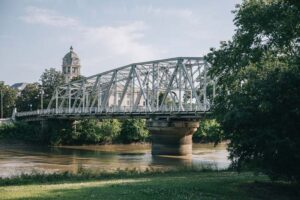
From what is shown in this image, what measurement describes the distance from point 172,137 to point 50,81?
62.5m

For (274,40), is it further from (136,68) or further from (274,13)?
(136,68)

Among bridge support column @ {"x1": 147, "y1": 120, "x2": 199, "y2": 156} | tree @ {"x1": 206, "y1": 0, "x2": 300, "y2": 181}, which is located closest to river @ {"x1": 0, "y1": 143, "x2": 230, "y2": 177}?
A: bridge support column @ {"x1": 147, "y1": 120, "x2": 199, "y2": 156}

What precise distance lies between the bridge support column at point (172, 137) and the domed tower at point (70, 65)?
117m

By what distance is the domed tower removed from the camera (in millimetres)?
179125

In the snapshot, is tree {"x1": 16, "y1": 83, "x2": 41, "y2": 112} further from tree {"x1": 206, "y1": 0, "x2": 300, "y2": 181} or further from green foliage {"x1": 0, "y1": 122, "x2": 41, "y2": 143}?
tree {"x1": 206, "y1": 0, "x2": 300, "y2": 181}

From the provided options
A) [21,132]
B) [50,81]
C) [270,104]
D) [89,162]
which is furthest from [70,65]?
[270,104]

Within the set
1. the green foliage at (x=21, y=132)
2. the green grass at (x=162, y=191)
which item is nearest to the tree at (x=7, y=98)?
the green foliage at (x=21, y=132)

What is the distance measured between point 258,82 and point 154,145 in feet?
157

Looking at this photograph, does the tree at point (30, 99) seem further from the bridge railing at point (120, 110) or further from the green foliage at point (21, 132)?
the green foliage at point (21, 132)

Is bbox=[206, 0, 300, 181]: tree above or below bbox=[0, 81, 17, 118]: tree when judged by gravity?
below

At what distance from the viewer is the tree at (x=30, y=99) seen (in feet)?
384

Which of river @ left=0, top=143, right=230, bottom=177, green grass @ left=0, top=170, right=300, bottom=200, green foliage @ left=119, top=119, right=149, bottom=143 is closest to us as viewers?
green grass @ left=0, top=170, right=300, bottom=200

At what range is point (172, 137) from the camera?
67.5m

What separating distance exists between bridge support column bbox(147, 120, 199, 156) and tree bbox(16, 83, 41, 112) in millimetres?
58245
